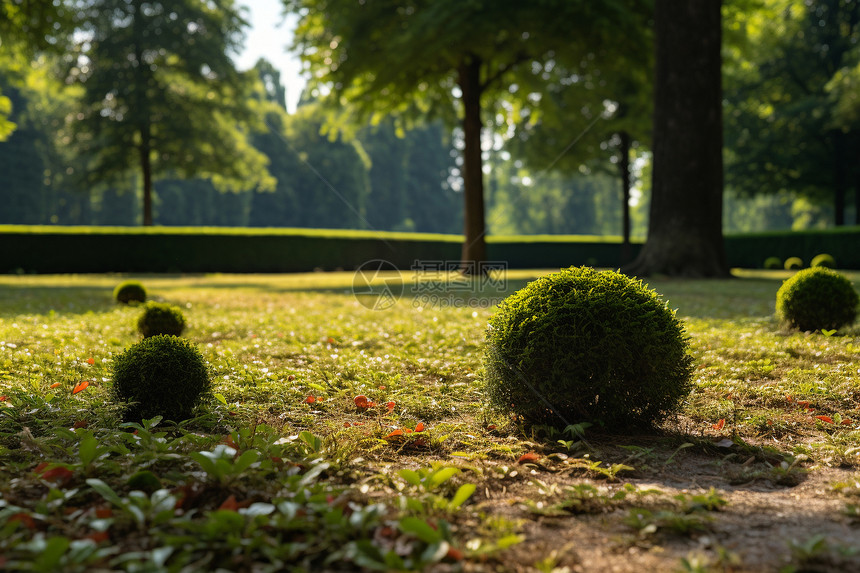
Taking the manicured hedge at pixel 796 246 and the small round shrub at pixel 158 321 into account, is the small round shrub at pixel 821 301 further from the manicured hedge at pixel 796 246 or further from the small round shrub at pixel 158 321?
the manicured hedge at pixel 796 246

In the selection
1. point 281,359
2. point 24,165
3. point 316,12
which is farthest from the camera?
point 24,165

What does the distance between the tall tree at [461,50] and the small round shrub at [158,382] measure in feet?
38.0

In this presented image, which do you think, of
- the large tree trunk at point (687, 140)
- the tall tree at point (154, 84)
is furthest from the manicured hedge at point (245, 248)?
the large tree trunk at point (687, 140)

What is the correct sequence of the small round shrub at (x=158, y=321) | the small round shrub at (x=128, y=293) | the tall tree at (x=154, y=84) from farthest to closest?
the tall tree at (x=154, y=84), the small round shrub at (x=128, y=293), the small round shrub at (x=158, y=321)

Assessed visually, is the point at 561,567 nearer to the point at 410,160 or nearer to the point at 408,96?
the point at 408,96

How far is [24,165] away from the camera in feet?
134

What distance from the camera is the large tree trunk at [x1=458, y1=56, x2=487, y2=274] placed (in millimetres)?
17141

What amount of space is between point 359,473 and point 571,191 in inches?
2656

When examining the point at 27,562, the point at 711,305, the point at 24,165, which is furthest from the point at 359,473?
the point at 24,165

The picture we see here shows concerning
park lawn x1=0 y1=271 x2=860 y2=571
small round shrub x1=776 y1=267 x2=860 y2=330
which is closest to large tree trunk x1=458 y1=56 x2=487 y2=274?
small round shrub x1=776 y1=267 x2=860 y2=330

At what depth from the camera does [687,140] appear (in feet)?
43.1

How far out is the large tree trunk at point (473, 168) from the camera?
1714 centimetres

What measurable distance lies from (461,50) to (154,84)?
1661cm

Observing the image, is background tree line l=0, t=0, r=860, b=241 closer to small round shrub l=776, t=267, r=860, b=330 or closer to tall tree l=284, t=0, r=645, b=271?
tall tree l=284, t=0, r=645, b=271
